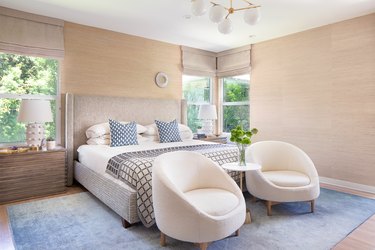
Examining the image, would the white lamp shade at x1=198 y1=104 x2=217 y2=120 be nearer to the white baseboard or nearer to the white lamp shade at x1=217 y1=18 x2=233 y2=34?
the white baseboard

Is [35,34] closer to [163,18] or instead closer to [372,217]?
[163,18]

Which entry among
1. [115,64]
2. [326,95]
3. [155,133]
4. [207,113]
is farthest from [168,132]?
[326,95]

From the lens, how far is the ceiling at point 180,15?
3289 mm

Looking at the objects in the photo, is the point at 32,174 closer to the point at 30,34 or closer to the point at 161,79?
the point at 30,34

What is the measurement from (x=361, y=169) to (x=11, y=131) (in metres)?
5.07

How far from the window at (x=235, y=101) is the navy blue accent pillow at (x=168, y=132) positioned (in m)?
1.83

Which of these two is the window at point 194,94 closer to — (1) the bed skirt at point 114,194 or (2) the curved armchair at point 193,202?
(1) the bed skirt at point 114,194

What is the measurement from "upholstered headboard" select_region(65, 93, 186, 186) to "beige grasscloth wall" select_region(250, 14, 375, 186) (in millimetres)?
2091

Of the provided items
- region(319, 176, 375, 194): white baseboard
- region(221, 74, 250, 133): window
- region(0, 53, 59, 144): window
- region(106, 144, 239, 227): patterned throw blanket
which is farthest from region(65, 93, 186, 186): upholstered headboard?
region(319, 176, 375, 194): white baseboard

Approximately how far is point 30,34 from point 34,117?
126 centimetres

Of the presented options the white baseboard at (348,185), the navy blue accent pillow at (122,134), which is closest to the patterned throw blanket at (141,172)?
the navy blue accent pillow at (122,134)

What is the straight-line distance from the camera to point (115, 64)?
14.6 ft

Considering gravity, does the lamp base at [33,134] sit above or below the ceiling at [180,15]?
below

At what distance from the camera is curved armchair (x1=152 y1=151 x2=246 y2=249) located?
1889 millimetres
